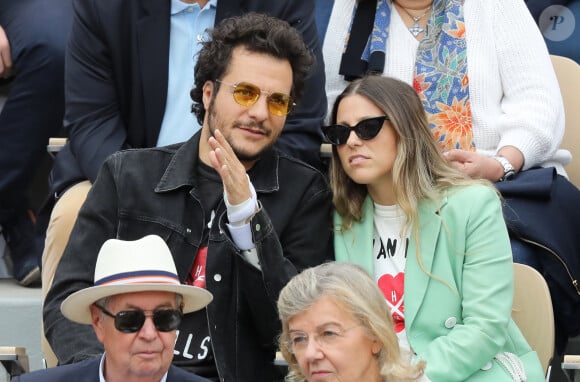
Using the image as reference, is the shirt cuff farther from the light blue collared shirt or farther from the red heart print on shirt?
the light blue collared shirt

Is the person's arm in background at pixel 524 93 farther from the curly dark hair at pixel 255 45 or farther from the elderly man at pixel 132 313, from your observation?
the elderly man at pixel 132 313

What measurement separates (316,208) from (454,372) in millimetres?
804

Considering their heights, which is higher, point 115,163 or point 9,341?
point 115,163

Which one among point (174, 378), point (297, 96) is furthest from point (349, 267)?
point (297, 96)

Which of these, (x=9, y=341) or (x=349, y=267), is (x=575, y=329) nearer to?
(x=349, y=267)

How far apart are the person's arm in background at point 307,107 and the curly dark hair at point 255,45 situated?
0.83 ft

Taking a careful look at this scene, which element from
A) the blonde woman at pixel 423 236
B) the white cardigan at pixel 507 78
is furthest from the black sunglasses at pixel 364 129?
the white cardigan at pixel 507 78

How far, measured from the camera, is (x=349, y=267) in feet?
12.3

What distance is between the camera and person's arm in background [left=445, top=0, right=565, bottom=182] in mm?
4984

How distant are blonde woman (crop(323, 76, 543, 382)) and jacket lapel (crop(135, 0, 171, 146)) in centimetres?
81

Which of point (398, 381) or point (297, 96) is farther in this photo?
point (297, 96)

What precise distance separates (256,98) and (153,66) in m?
0.74

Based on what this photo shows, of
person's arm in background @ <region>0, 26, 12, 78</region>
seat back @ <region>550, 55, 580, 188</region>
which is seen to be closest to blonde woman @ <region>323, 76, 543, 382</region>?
seat back @ <region>550, 55, 580, 188</region>

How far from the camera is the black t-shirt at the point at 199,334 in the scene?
14.0ft
